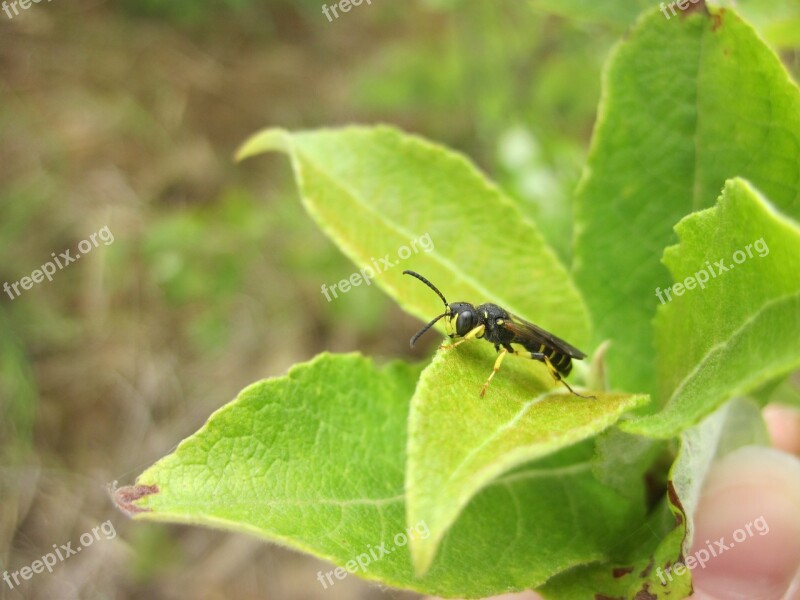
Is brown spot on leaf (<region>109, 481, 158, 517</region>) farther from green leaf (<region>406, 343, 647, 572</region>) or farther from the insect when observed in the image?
the insect

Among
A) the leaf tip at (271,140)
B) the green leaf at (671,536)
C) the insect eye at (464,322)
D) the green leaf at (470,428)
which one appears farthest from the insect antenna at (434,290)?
the green leaf at (671,536)

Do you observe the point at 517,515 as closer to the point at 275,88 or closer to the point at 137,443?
the point at 137,443

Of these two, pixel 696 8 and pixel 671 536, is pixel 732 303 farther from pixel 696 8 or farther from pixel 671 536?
pixel 696 8

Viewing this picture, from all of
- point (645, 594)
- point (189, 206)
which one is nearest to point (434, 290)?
point (645, 594)

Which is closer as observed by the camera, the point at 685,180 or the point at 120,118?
the point at 685,180

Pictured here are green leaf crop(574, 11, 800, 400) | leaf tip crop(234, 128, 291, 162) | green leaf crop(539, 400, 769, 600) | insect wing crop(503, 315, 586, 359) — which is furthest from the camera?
leaf tip crop(234, 128, 291, 162)

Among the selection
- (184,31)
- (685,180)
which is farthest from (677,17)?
(184,31)

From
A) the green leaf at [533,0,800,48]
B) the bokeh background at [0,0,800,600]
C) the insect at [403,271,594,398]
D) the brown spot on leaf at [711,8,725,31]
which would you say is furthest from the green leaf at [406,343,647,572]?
the bokeh background at [0,0,800,600]
